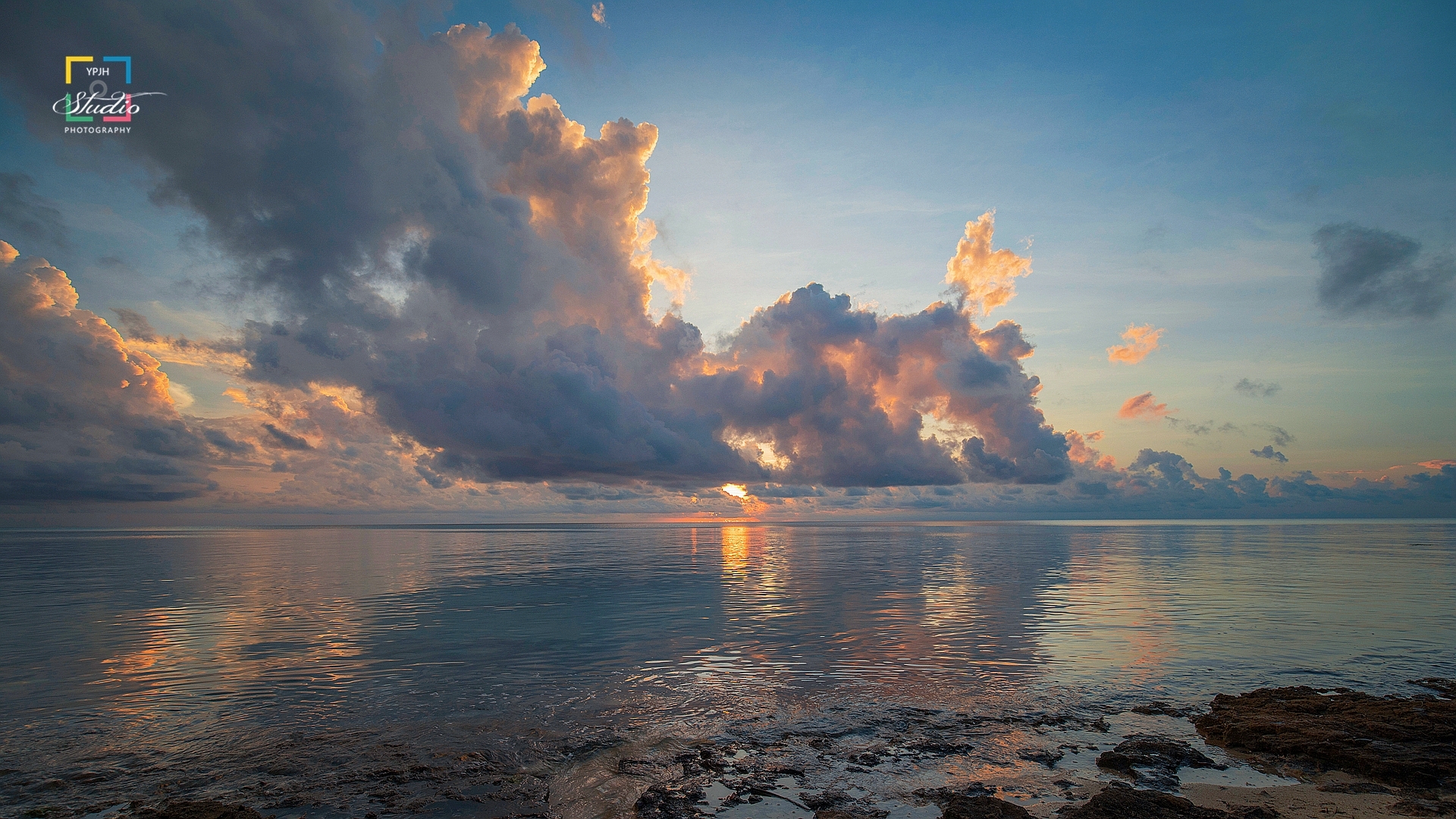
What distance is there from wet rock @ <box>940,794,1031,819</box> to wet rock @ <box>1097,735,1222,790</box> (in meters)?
3.35

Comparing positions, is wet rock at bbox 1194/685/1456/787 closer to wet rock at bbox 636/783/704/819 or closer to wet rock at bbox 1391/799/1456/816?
wet rock at bbox 1391/799/1456/816

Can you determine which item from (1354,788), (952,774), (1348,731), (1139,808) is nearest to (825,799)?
(952,774)

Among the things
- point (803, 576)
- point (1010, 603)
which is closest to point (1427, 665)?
point (1010, 603)

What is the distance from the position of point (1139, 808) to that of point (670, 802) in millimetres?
8263

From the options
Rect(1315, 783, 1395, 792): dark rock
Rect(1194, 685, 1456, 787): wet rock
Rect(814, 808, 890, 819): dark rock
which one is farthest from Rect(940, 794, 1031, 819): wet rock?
Rect(1194, 685, 1456, 787): wet rock

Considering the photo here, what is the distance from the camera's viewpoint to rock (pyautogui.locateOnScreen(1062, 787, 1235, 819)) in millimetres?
11555

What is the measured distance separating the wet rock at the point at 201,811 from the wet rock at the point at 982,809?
39.0 ft

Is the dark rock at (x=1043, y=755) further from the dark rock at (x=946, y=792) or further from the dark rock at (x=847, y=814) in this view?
the dark rock at (x=847, y=814)

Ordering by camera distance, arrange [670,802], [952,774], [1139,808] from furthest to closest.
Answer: [952,774]
[670,802]
[1139,808]

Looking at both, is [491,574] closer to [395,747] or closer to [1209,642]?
[395,747]

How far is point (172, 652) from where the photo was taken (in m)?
26.7

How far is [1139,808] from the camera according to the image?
11.8 m

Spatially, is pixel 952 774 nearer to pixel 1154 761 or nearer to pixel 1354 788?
pixel 1154 761

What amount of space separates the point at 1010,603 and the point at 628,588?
26.4 m
